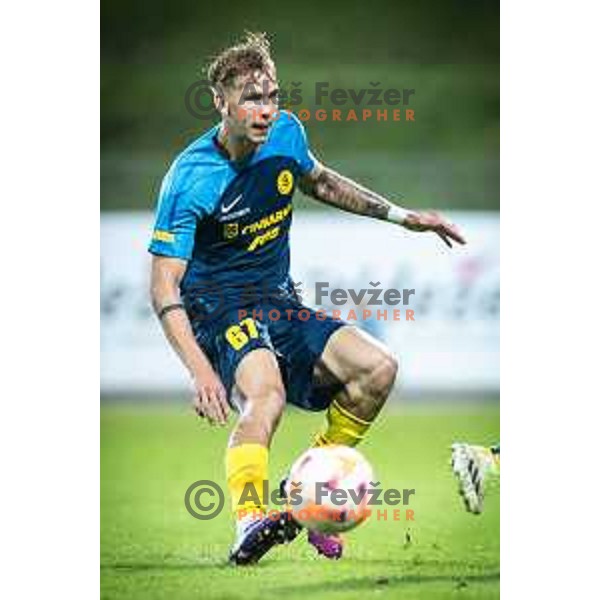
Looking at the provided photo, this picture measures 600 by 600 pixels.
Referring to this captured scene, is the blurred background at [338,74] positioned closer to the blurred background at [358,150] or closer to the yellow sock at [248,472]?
the blurred background at [358,150]

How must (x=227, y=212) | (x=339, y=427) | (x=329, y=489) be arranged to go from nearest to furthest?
(x=329, y=489) → (x=227, y=212) → (x=339, y=427)

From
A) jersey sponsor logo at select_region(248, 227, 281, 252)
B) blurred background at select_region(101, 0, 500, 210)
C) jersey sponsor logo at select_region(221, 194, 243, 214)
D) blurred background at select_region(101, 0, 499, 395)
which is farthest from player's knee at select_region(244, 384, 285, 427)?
blurred background at select_region(101, 0, 500, 210)

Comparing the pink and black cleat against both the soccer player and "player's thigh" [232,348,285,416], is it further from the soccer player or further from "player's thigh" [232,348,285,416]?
"player's thigh" [232,348,285,416]

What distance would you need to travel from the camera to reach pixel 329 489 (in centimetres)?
409

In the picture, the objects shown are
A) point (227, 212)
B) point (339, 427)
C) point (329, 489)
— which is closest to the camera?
point (329, 489)

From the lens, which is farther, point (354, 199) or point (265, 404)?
point (354, 199)

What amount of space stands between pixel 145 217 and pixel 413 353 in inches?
35.7

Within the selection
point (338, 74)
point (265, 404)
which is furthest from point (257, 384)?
point (338, 74)

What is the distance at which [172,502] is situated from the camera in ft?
14.3

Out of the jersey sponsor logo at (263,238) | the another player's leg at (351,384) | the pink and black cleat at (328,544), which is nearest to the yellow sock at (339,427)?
the another player's leg at (351,384)

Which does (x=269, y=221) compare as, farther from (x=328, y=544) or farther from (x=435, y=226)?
(x=328, y=544)

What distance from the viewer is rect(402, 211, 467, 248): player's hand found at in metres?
4.36

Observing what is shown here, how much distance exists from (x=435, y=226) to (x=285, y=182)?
48cm
